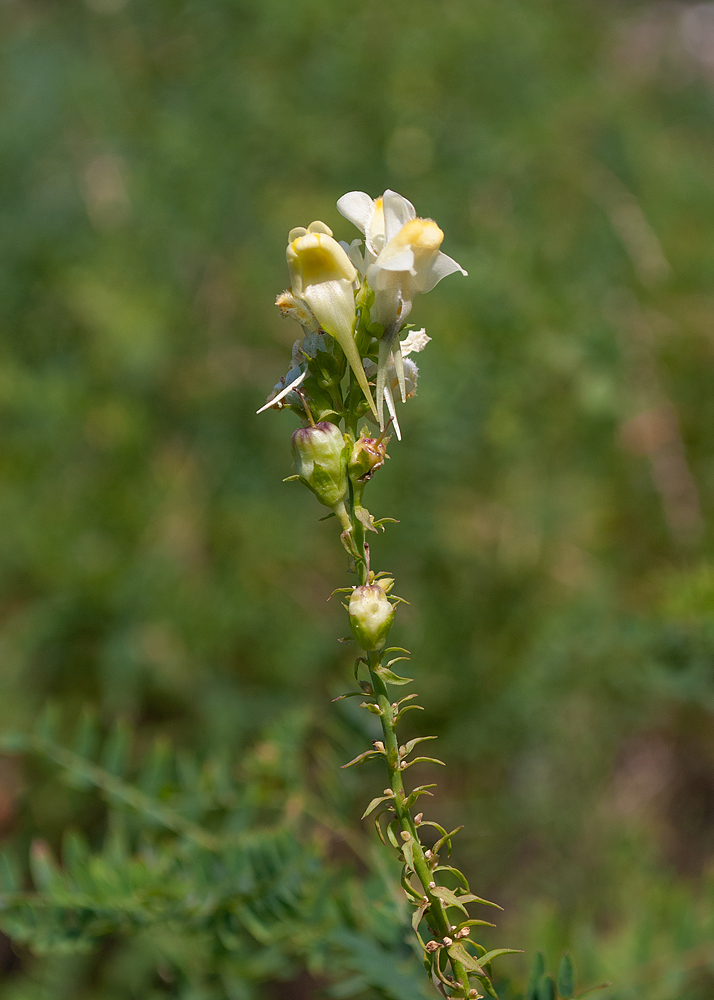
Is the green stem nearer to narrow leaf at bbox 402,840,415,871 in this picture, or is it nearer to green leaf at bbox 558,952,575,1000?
narrow leaf at bbox 402,840,415,871

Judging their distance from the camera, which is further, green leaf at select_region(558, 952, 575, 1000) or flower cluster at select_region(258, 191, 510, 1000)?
green leaf at select_region(558, 952, 575, 1000)

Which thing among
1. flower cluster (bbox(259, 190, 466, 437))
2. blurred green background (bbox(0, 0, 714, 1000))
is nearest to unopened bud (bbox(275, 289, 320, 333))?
flower cluster (bbox(259, 190, 466, 437))

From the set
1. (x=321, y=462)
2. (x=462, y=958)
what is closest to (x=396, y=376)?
(x=321, y=462)

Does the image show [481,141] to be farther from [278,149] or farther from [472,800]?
[472,800]

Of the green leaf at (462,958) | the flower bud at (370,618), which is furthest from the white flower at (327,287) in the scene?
the green leaf at (462,958)

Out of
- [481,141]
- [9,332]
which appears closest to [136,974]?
[9,332]

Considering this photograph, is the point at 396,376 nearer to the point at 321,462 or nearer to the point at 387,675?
the point at 321,462
